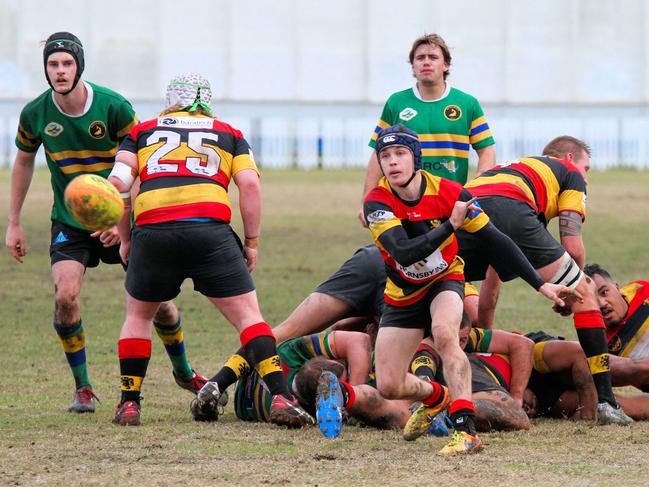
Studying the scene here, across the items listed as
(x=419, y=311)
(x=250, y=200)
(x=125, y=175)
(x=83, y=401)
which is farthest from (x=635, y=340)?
(x=83, y=401)

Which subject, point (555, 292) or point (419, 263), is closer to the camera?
point (555, 292)

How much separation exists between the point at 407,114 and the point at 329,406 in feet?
10.6

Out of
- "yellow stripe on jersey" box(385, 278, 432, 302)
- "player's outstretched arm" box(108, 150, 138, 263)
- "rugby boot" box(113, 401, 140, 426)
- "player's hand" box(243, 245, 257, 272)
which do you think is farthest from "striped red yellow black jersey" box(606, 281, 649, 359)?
"player's outstretched arm" box(108, 150, 138, 263)

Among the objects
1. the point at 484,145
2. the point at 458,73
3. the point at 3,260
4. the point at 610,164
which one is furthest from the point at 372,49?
the point at 484,145

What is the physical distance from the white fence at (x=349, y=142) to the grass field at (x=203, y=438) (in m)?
22.0

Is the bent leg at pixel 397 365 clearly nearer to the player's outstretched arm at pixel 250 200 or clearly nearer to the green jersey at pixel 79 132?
the player's outstretched arm at pixel 250 200

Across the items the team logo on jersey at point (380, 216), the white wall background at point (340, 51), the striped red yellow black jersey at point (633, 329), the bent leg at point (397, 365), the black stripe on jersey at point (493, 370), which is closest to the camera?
the team logo on jersey at point (380, 216)

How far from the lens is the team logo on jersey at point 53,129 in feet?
27.0

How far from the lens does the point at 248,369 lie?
7762 millimetres

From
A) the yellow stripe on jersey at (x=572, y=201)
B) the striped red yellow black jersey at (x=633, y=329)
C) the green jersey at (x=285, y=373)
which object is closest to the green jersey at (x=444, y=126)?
the yellow stripe on jersey at (x=572, y=201)

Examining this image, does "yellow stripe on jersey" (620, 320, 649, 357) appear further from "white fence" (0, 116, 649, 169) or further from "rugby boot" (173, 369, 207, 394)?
"white fence" (0, 116, 649, 169)

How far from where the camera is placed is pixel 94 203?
6.90m

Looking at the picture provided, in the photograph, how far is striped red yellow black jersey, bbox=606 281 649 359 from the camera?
796cm

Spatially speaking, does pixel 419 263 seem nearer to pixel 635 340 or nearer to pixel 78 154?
pixel 635 340
